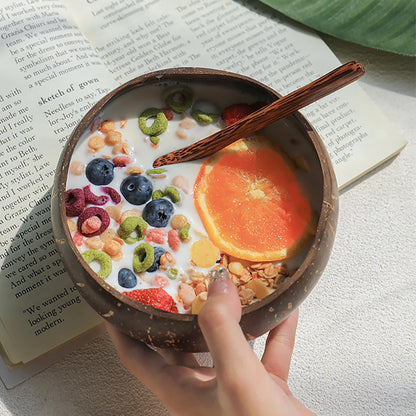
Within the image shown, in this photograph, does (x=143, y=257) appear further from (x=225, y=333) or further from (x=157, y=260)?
(x=225, y=333)

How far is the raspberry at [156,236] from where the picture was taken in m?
0.62

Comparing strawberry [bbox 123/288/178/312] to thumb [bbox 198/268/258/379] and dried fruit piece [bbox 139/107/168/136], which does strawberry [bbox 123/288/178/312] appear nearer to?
thumb [bbox 198/268/258/379]

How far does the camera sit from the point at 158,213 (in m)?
0.62

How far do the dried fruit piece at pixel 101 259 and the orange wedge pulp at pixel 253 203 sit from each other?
0.37 feet

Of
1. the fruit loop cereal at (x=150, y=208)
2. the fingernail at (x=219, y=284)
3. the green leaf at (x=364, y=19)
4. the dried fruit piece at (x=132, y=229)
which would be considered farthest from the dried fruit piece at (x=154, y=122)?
the green leaf at (x=364, y=19)

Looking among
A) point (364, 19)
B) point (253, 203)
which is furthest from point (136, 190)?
point (364, 19)

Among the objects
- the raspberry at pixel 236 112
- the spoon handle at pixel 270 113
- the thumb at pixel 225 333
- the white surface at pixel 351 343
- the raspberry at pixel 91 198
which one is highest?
the raspberry at pixel 91 198

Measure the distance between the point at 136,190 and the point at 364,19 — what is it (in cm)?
53

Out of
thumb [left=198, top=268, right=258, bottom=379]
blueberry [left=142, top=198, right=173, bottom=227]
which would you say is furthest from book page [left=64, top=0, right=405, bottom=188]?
thumb [left=198, top=268, right=258, bottom=379]

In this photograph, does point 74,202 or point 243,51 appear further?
point 243,51

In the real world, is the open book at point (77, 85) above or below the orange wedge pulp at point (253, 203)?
above

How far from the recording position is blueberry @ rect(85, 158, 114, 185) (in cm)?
62

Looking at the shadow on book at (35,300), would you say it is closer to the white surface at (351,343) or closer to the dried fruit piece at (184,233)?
the white surface at (351,343)

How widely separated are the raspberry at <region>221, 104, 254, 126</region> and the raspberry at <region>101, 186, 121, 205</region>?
16 centimetres
